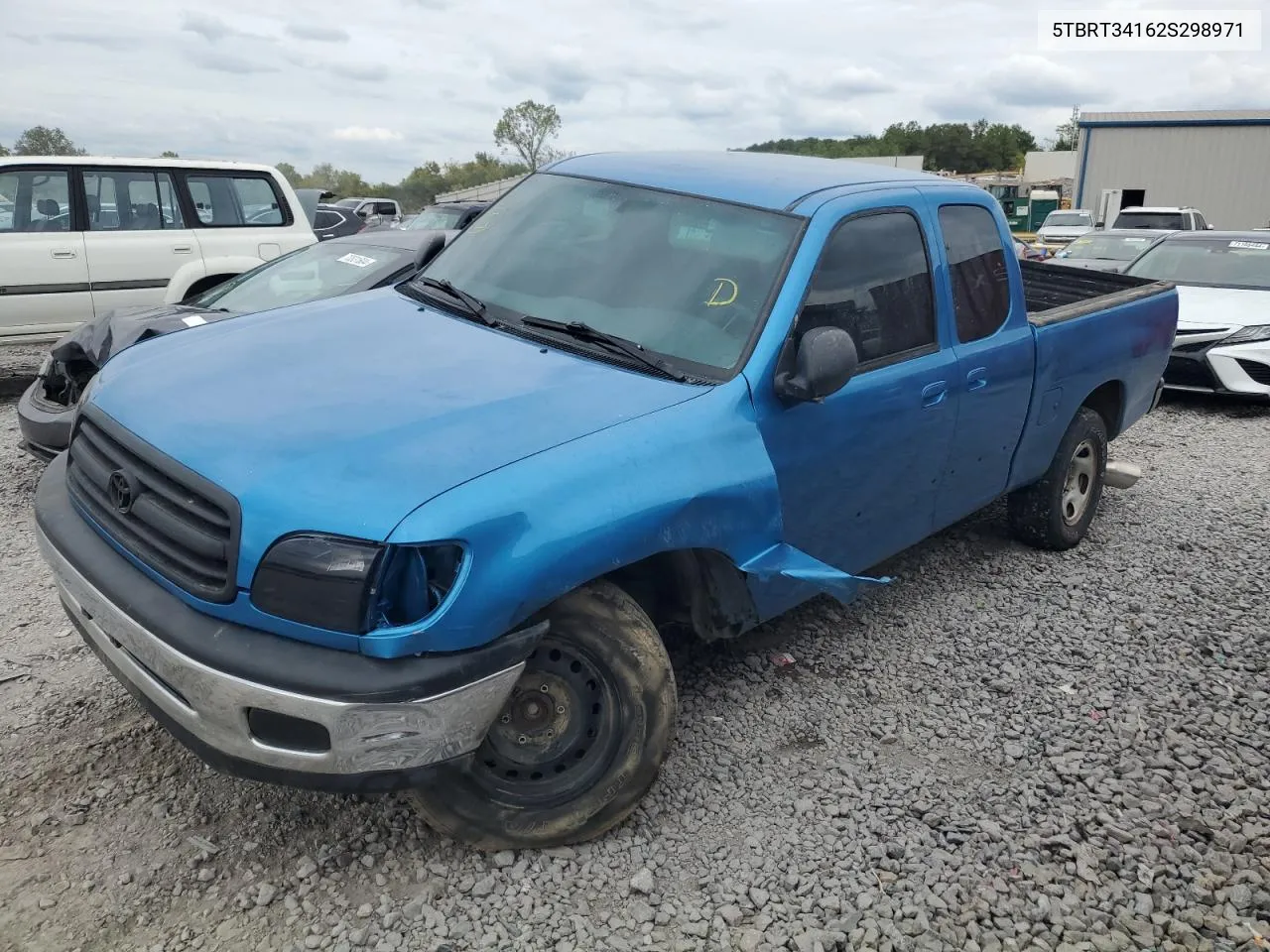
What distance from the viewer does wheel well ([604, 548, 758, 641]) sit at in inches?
117

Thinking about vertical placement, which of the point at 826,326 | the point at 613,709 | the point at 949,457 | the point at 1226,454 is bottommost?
the point at 1226,454

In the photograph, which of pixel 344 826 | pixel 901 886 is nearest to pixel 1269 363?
pixel 901 886

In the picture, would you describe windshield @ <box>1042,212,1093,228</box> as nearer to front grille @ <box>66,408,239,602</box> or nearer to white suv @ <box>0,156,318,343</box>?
white suv @ <box>0,156,318,343</box>

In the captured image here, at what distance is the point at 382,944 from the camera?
8.08 ft

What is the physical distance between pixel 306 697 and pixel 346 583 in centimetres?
28

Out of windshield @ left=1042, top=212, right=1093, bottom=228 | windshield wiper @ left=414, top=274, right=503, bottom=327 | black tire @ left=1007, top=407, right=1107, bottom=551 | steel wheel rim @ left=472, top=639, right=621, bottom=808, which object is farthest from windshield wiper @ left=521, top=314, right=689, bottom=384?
windshield @ left=1042, top=212, right=1093, bottom=228

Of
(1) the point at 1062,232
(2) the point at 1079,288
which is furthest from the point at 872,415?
(1) the point at 1062,232

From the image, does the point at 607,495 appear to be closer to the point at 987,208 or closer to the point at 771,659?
Answer: the point at 771,659

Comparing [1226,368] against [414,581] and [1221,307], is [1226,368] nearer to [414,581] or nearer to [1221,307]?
[1221,307]

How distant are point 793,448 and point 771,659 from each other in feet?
3.81

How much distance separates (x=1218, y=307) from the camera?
29.2ft

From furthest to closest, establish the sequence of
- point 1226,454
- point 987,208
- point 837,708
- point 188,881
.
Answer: point 1226,454, point 987,208, point 837,708, point 188,881

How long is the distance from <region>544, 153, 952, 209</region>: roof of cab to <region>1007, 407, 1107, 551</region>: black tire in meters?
1.64

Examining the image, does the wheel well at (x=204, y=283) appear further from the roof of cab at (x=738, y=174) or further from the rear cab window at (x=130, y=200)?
the roof of cab at (x=738, y=174)
